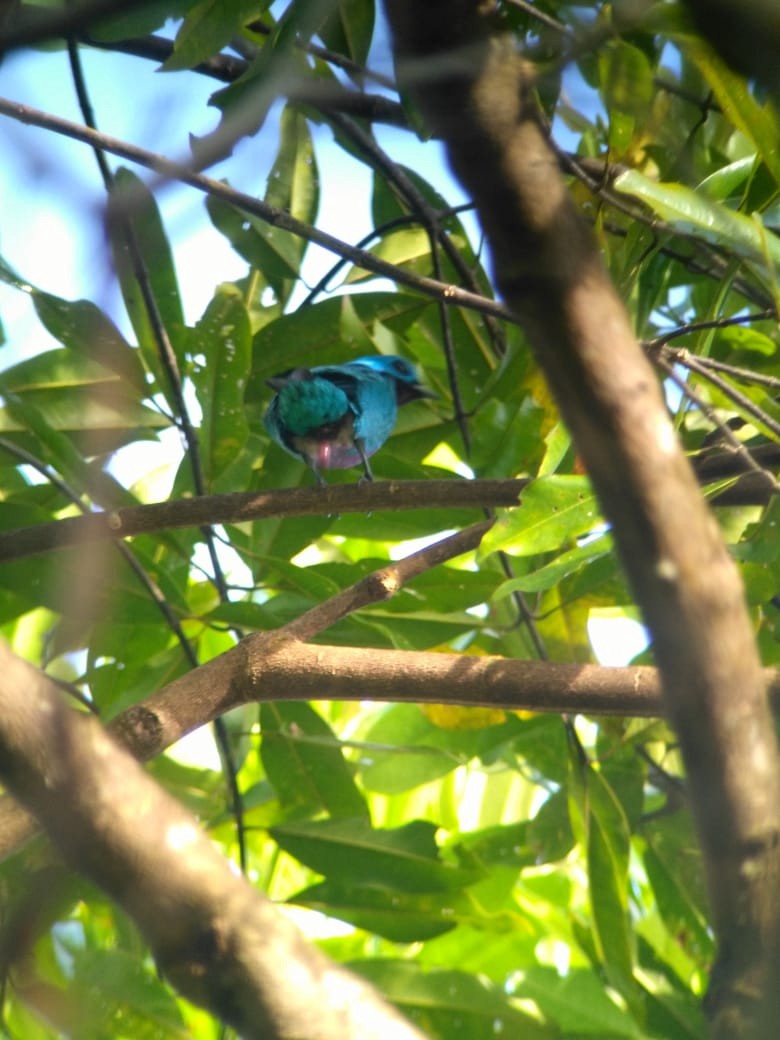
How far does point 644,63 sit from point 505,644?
154cm

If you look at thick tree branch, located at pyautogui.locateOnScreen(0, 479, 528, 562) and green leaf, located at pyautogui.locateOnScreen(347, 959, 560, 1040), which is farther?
green leaf, located at pyautogui.locateOnScreen(347, 959, 560, 1040)

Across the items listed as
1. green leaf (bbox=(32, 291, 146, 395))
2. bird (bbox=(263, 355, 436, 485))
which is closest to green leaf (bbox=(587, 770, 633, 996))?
bird (bbox=(263, 355, 436, 485))

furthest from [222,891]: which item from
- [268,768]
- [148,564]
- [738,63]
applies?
[268,768]

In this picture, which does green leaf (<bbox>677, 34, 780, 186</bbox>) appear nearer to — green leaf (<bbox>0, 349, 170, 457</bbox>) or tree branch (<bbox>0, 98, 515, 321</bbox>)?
tree branch (<bbox>0, 98, 515, 321</bbox>)

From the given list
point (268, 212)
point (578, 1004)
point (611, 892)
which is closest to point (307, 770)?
point (611, 892)

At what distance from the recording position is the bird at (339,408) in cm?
312

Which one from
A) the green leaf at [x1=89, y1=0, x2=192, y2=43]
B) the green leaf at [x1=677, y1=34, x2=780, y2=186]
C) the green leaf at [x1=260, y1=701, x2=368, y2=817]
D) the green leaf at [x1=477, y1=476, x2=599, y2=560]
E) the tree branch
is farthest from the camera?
the green leaf at [x1=260, y1=701, x2=368, y2=817]

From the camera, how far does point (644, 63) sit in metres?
1.80

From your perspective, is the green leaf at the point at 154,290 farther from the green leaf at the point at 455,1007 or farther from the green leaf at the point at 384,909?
the green leaf at the point at 455,1007

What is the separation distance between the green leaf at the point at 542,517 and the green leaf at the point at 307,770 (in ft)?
3.31

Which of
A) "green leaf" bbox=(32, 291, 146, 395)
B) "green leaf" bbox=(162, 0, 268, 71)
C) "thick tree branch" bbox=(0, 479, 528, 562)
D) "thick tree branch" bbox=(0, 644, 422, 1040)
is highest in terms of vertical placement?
"green leaf" bbox=(162, 0, 268, 71)

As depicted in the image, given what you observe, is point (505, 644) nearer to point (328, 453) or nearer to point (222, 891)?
point (328, 453)

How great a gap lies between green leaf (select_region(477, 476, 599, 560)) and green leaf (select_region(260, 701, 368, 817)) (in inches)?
39.7

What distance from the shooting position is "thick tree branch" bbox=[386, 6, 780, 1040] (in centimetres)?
75
